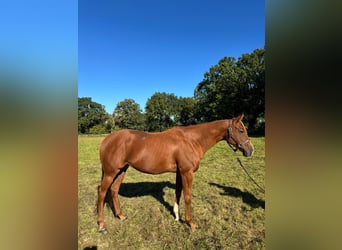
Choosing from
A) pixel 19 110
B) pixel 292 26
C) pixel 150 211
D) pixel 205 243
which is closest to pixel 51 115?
pixel 19 110

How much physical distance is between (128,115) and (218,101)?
3449 centimetres

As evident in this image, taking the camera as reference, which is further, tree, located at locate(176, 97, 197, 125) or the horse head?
tree, located at locate(176, 97, 197, 125)

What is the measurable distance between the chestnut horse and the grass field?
10.2 inches

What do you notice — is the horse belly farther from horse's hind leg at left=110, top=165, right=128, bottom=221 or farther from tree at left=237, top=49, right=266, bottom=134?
tree at left=237, top=49, right=266, bottom=134

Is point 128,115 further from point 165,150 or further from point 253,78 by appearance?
point 165,150

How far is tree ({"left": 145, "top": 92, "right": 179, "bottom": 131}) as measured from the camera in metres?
50.7

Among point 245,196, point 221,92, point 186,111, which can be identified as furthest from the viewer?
point 186,111

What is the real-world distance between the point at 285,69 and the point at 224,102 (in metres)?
27.3

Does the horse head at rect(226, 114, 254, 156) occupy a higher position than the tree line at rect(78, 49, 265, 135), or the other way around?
the tree line at rect(78, 49, 265, 135)

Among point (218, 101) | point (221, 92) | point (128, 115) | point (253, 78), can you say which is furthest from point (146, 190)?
point (128, 115)

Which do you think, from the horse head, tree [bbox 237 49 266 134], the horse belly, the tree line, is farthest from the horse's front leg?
tree [bbox 237 49 266 134]

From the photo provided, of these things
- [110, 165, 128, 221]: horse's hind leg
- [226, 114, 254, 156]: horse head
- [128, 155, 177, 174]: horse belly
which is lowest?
[110, 165, 128, 221]: horse's hind leg

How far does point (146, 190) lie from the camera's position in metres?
5.86

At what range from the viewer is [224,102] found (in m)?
27.1
